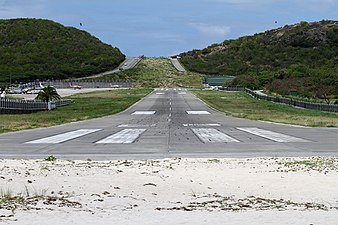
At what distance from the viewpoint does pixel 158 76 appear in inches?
5192

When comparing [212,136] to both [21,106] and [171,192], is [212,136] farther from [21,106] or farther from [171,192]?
[21,106]

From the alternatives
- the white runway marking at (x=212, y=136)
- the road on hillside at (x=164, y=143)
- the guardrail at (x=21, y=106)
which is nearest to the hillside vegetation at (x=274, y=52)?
the guardrail at (x=21, y=106)

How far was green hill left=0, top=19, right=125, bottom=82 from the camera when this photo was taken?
136125mm

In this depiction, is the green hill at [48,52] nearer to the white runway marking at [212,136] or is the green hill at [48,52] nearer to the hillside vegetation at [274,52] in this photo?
the hillside vegetation at [274,52]

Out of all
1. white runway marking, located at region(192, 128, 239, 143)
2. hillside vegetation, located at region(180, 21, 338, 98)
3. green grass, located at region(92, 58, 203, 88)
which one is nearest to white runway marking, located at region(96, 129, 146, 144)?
white runway marking, located at region(192, 128, 239, 143)

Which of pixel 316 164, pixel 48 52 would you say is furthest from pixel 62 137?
pixel 48 52

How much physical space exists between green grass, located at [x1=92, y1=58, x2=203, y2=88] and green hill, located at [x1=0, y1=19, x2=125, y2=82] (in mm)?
9563

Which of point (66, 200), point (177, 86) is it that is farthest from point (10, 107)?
point (177, 86)

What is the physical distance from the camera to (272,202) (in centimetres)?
1019

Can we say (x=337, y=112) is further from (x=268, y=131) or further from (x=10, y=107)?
(x=10, y=107)

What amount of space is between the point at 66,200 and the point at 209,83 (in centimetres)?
11244

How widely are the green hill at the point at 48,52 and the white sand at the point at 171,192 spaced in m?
114

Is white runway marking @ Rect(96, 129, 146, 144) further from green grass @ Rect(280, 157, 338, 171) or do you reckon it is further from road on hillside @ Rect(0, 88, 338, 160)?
green grass @ Rect(280, 157, 338, 171)

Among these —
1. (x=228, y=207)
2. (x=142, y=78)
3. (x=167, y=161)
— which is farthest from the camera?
(x=142, y=78)
